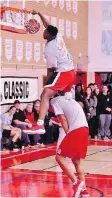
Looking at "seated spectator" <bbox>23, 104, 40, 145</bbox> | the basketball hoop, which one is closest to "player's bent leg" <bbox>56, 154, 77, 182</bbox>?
the basketball hoop

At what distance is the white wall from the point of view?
800 inches

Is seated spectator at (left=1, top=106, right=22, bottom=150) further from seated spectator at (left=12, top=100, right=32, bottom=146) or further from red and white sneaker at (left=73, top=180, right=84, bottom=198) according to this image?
red and white sneaker at (left=73, top=180, right=84, bottom=198)

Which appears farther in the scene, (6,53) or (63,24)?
(63,24)

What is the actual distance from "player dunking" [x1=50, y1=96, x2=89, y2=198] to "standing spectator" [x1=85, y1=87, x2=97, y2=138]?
10256 mm

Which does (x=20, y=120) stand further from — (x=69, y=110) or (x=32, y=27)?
(x=69, y=110)

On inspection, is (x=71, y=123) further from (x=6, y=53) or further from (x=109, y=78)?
(x=109, y=78)

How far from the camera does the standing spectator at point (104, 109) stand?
699 inches

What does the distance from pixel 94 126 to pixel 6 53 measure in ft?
15.5

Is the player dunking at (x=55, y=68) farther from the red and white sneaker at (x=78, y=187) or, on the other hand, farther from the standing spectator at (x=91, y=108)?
the standing spectator at (x=91, y=108)

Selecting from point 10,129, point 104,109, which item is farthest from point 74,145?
point 104,109

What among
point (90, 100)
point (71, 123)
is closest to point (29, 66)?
point (90, 100)

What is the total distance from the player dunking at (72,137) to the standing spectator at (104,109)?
33.5 feet

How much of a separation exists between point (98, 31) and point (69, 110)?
1352cm

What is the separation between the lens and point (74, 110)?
7.42m
